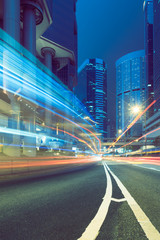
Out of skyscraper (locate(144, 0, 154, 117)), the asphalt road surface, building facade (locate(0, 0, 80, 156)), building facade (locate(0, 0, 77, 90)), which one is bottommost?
the asphalt road surface

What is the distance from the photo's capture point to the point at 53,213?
3.48 meters

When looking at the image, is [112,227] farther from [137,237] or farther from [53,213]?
[53,213]

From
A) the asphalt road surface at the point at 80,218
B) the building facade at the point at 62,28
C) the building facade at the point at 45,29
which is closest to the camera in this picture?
the asphalt road surface at the point at 80,218

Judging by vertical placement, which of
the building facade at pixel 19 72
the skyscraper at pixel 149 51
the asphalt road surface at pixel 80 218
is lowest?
the asphalt road surface at pixel 80 218

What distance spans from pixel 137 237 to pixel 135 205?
1542mm

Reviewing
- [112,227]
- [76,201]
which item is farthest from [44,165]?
[112,227]

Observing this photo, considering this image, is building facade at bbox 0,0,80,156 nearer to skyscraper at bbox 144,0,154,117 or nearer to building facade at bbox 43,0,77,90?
building facade at bbox 43,0,77,90

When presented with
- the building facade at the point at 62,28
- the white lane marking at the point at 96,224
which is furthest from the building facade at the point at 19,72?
the white lane marking at the point at 96,224

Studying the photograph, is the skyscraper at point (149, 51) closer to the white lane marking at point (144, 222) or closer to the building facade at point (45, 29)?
the building facade at point (45, 29)

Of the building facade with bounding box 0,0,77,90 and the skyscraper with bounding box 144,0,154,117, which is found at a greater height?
the skyscraper with bounding box 144,0,154,117

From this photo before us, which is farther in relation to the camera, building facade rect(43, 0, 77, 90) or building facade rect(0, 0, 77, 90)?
building facade rect(43, 0, 77, 90)

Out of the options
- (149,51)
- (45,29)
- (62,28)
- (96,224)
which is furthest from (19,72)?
(149,51)

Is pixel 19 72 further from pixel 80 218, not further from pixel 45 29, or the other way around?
pixel 45 29

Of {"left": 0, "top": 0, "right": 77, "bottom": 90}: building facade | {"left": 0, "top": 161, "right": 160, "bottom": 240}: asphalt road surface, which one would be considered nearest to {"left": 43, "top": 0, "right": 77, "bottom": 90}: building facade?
{"left": 0, "top": 0, "right": 77, "bottom": 90}: building facade
